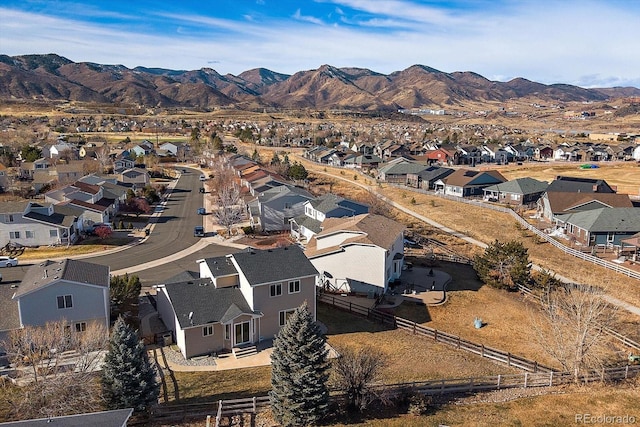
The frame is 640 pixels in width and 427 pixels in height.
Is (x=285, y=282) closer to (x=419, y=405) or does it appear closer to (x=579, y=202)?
(x=419, y=405)

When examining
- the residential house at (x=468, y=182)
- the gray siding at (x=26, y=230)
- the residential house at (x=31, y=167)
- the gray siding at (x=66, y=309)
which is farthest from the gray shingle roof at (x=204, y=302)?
the residential house at (x=31, y=167)

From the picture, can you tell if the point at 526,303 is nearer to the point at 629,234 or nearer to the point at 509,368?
the point at 509,368

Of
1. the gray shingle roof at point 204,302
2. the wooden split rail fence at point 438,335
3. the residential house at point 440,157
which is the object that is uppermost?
the residential house at point 440,157

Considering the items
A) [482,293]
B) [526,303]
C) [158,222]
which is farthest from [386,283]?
[158,222]

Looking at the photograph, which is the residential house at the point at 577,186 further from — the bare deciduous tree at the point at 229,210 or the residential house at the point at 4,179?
the residential house at the point at 4,179

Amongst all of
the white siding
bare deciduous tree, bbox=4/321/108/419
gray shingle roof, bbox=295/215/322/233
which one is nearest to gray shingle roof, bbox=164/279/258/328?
bare deciduous tree, bbox=4/321/108/419

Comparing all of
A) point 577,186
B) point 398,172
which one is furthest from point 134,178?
point 577,186
